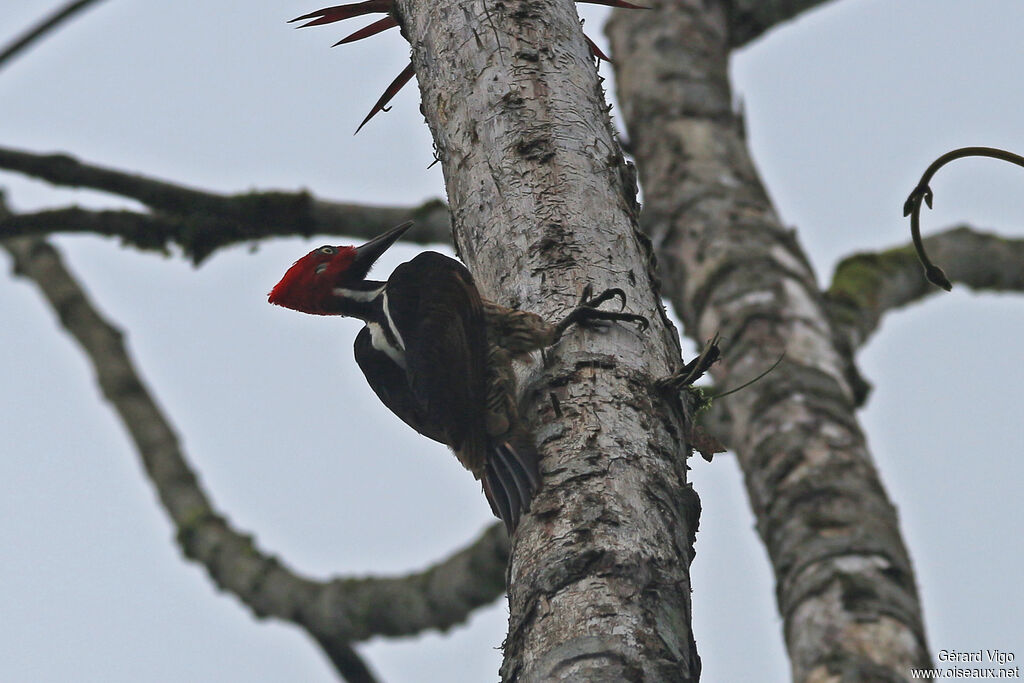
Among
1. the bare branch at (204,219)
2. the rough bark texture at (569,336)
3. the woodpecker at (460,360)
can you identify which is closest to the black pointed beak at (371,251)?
the woodpecker at (460,360)

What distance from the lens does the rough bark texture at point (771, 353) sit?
3594mm

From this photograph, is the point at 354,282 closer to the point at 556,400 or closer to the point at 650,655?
the point at 556,400

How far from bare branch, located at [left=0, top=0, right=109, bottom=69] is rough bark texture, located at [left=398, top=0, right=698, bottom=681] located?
5.95ft

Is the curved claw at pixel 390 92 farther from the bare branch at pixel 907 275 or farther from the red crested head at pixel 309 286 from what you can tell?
the bare branch at pixel 907 275

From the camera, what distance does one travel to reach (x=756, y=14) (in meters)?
6.59

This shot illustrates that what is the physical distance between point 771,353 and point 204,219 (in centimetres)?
242

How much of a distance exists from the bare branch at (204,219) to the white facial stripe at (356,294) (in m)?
0.81

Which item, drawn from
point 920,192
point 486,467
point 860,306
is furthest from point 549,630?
point 860,306

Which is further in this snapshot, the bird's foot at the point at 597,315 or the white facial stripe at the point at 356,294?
the white facial stripe at the point at 356,294

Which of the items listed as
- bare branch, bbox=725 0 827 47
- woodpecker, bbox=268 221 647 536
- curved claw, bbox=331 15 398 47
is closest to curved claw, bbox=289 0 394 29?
curved claw, bbox=331 15 398 47

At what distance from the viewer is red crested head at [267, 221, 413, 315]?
419 centimetres

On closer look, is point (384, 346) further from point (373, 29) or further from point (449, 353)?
point (373, 29)

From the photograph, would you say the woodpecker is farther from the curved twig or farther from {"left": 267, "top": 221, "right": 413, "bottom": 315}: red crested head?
the curved twig

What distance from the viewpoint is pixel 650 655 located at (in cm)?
175
